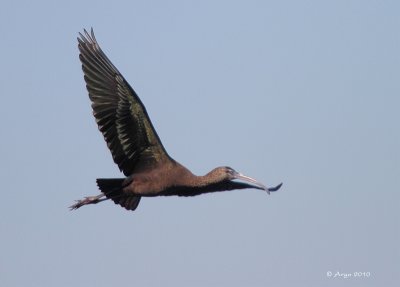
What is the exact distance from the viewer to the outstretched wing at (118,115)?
72.0 ft

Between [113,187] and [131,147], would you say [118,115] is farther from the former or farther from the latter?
[113,187]

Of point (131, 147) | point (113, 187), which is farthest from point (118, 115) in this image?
point (113, 187)

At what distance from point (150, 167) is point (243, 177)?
1752 millimetres

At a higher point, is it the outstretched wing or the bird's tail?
the outstretched wing

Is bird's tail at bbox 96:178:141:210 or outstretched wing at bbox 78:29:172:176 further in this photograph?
bird's tail at bbox 96:178:141:210

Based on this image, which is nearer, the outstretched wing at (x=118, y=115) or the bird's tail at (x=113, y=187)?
the outstretched wing at (x=118, y=115)

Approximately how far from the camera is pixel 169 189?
21766 millimetres

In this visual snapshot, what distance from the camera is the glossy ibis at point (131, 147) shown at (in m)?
21.7

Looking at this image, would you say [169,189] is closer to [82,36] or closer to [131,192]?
[131,192]

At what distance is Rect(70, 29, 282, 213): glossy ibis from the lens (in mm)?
21688

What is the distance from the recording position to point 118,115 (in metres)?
22.0

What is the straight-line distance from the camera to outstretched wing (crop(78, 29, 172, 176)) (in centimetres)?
2195

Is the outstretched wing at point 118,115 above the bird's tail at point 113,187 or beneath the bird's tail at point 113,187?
above

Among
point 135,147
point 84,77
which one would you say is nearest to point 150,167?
point 135,147
